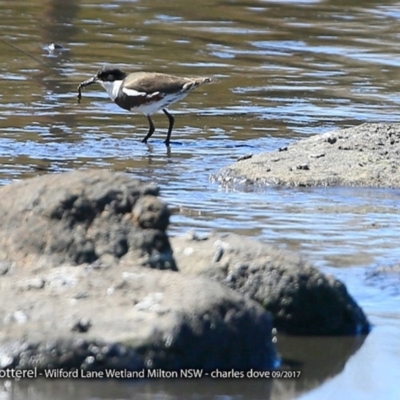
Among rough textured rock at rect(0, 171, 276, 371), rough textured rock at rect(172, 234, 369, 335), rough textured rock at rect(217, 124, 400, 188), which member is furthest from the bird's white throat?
rough textured rock at rect(172, 234, 369, 335)

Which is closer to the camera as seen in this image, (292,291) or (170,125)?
(292,291)

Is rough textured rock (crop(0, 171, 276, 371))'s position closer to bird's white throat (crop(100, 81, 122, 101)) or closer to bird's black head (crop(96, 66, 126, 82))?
bird's white throat (crop(100, 81, 122, 101))

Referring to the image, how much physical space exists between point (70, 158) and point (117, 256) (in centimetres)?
460

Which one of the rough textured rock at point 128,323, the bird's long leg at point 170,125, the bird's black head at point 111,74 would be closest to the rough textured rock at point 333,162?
the bird's long leg at point 170,125

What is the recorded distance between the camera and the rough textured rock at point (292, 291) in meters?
5.70

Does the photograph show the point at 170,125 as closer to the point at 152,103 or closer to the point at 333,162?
the point at 152,103

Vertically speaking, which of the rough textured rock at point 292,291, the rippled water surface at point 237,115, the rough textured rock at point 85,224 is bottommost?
the rippled water surface at point 237,115

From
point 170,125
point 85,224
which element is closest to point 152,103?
point 170,125

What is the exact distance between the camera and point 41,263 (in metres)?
5.54

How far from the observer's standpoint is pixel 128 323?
5.00 m

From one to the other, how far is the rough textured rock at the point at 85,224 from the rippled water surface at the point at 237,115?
0.79 m

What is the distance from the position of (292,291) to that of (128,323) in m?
0.99

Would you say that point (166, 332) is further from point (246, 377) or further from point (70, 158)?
point (70, 158)

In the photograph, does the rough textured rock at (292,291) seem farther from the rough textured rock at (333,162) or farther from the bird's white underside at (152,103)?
the bird's white underside at (152,103)
